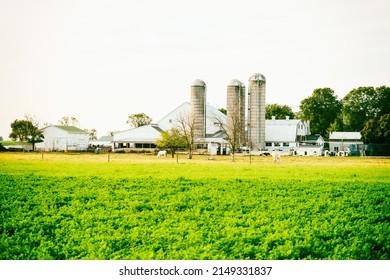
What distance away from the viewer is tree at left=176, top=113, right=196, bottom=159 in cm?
2356

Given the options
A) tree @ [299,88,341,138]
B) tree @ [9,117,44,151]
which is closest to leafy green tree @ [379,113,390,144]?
tree @ [299,88,341,138]

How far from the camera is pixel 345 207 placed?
614 cm

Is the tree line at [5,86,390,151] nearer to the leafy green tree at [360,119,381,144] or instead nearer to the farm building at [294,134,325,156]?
the leafy green tree at [360,119,381,144]

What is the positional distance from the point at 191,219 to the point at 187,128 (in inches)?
845

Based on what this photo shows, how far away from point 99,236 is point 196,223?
1.19 metres

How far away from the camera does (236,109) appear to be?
26.2 meters

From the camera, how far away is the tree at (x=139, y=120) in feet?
81.8

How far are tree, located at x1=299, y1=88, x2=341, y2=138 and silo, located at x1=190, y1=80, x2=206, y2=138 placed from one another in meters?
15.0

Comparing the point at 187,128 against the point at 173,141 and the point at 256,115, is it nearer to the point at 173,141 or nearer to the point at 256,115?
the point at 173,141

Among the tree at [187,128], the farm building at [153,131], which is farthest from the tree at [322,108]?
the farm building at [153,131]

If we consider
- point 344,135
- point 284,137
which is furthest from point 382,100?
point 284,137

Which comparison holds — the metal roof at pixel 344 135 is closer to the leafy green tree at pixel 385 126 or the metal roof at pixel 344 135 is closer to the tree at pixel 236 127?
the leafy green tree at pixel 385 126

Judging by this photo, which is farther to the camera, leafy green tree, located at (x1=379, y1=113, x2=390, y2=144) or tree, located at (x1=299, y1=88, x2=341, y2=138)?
tree, located at (x1=299, y1=88, x2=341, y2=138)
